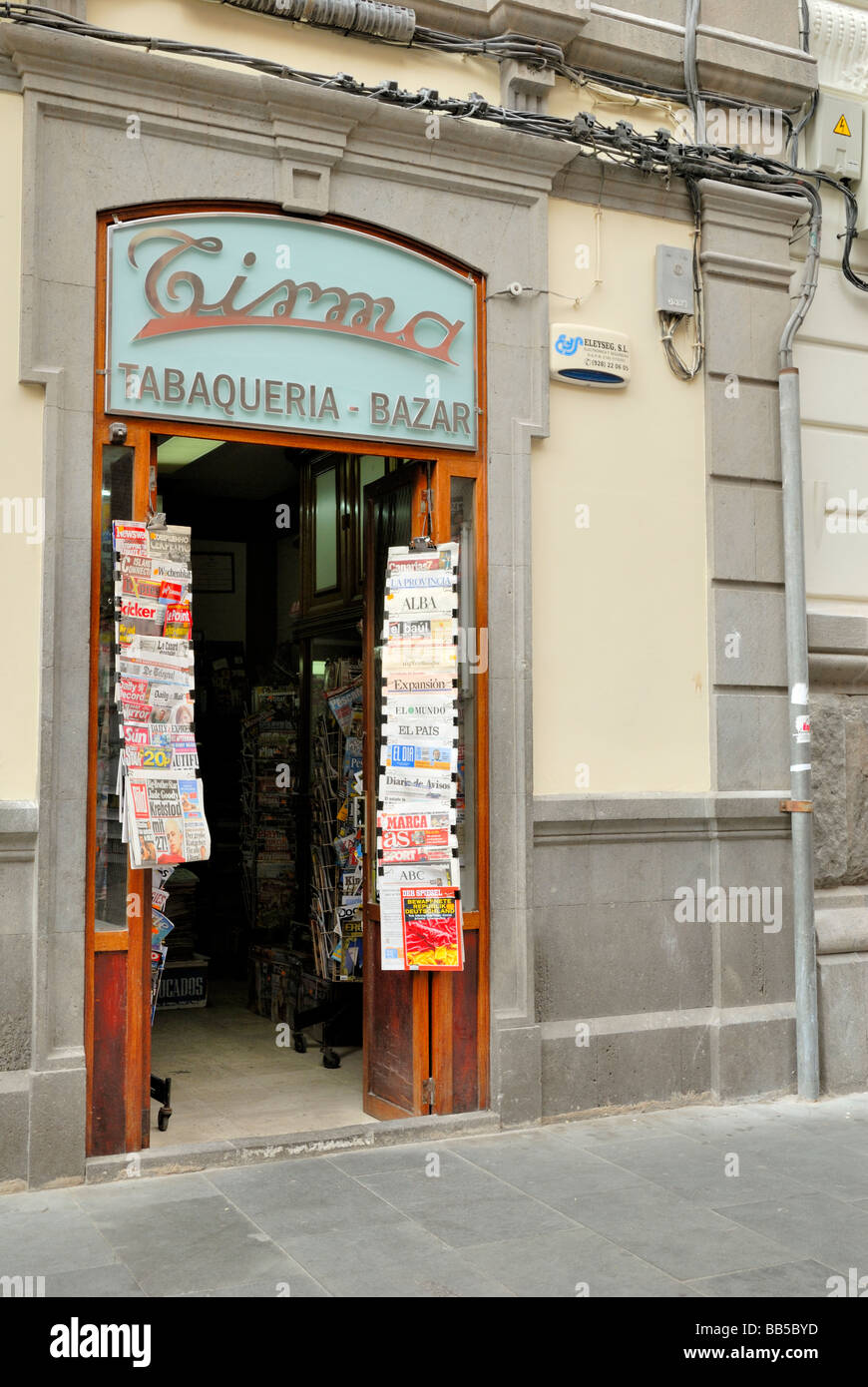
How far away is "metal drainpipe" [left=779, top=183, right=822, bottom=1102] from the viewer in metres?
7.32

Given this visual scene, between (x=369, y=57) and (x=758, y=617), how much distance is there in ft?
11.8

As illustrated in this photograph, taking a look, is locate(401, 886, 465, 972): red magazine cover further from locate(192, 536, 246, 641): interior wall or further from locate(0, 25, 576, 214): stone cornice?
locate(192, 536, 246, 641): interior wall

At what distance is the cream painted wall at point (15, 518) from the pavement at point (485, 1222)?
1.84 meters

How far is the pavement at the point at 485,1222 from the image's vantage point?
4676 mm

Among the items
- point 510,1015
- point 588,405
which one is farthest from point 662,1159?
point 588,405

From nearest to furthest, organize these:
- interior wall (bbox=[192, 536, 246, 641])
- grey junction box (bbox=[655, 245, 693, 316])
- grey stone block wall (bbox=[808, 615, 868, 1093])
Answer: grey junction box (bbox=[655, 245, 693, 316]) → grey stone block wall (bbox=[808, 615, 868, 1093]) → interior wall (bbox=[192, 536, 246, 641])

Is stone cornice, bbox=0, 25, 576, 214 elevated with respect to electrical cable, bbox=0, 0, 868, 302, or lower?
lower

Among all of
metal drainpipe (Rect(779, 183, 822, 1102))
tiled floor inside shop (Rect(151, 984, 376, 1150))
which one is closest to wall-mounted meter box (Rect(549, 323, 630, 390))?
metal drainpipe (Rect(779, 183, 822, 1102))

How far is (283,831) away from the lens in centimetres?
956

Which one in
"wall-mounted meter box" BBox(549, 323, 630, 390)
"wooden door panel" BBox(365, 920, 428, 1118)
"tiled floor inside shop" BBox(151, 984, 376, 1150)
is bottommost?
"tiled floor inside shop" BBox(151, 984, 376, 1150)

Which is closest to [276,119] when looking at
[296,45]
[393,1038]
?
[296,45]

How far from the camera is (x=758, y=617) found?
7496 mm

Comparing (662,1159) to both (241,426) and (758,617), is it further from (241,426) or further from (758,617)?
(241,426)

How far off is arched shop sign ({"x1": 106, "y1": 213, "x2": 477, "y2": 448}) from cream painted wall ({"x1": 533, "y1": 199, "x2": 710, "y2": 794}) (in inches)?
25.7
